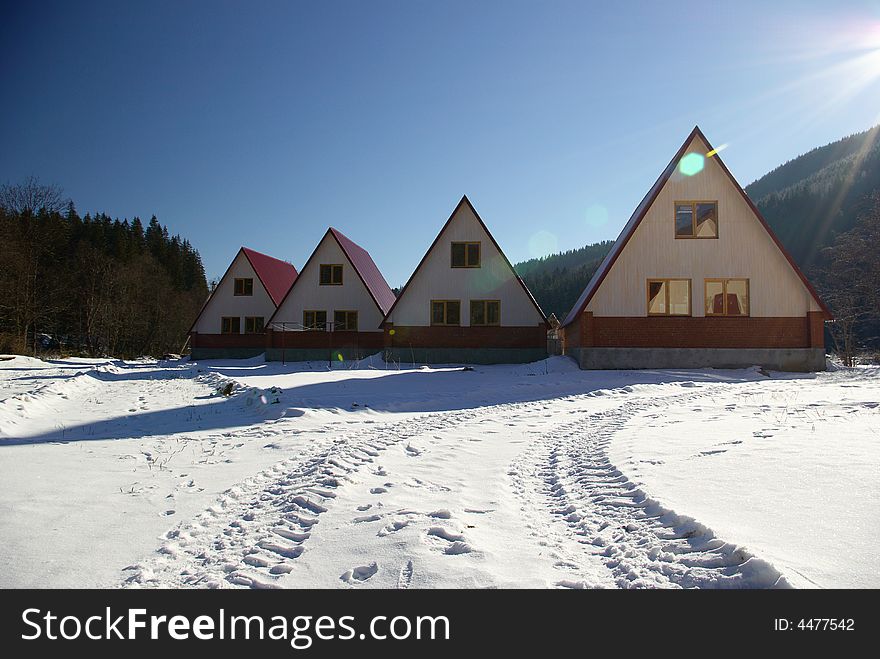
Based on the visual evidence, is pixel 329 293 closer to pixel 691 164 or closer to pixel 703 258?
pixel 703 258

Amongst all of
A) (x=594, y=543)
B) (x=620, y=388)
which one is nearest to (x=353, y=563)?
(x=594, y=543)

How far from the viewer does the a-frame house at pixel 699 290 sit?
20.6m

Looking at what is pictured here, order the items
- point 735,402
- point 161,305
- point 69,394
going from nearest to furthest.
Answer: point 735,402 → point 69,394 → point 161,305

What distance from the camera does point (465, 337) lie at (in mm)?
25703

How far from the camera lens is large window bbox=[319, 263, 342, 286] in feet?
100

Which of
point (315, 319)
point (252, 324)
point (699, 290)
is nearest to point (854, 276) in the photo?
point (699, 290)

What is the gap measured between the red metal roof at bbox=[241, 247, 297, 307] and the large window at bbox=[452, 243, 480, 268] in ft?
49.7

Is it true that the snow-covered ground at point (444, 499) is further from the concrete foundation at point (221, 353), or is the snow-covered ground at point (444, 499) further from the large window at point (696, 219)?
the concrete foundation at point (221, 353)

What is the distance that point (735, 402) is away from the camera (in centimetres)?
1116

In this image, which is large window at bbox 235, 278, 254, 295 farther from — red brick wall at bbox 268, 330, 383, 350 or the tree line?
the tree line

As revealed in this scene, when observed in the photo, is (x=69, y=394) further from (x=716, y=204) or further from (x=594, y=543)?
(x=716, y=204)

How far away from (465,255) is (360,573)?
23560 millimetres

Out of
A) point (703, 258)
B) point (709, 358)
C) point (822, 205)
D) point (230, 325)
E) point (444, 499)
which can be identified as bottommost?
point (444, 499)
